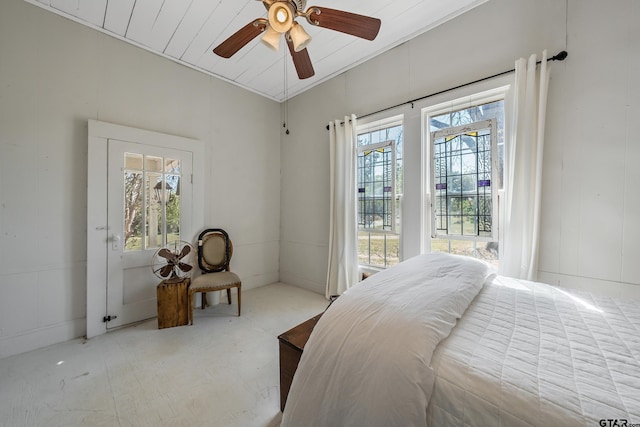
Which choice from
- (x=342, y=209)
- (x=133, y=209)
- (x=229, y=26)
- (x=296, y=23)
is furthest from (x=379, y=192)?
(x=133, y=209)

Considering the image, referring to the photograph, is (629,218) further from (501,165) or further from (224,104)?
(224,104)

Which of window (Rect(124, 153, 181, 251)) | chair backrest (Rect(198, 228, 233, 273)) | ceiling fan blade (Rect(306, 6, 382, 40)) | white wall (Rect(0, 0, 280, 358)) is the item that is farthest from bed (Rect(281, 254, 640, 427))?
white wall (Rect(0, 0, 280, 358))

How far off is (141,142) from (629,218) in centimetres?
415

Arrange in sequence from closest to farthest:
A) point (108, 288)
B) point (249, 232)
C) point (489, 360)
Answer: point (489, 360) < point (108, 288) < point (249, 232)

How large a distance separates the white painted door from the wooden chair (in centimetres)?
24

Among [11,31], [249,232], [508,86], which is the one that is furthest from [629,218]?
[11,31]

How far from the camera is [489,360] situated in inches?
31.1

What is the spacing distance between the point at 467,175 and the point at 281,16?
1962 mm

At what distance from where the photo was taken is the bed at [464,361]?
662 mm

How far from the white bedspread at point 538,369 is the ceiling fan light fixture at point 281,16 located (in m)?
1.94

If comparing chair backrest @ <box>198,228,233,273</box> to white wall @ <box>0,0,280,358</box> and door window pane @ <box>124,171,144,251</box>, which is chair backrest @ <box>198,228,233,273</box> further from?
white wall @ <box>0,0,280,358</box>

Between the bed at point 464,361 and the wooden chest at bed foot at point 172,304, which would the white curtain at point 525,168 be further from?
the wooden chest at bed foot at point 172,304

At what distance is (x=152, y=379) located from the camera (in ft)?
5.57

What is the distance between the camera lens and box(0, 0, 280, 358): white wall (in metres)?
1.96
